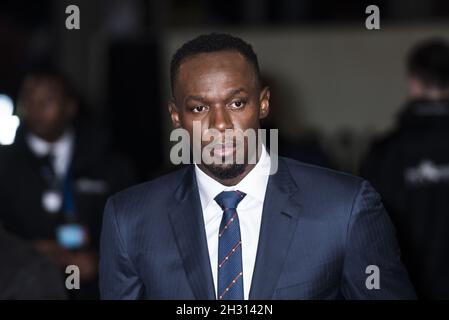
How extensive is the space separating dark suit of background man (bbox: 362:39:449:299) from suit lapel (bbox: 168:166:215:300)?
1.56m

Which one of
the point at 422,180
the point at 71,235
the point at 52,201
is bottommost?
the point at 71,235

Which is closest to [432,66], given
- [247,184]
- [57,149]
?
[57,149]

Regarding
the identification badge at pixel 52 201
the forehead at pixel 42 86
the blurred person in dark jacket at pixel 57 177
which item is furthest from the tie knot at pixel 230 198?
the forehead at pixel 42 86

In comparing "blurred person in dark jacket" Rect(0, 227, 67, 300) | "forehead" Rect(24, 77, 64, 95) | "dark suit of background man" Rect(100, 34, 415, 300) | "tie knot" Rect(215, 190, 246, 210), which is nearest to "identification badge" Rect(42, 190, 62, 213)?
"forehead" Rect(24, 77, 64, 95)

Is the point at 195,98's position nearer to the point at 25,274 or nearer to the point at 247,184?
the point at 247,184

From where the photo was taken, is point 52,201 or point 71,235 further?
point 52,201

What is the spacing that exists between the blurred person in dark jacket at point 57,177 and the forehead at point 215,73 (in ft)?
6.51

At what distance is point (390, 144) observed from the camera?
131 inches

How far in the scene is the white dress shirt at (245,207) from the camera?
1709 millimetres

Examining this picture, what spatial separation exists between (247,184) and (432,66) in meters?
1.87

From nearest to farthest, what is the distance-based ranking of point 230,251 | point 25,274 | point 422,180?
point 230,251, point 25,274, point 422,180

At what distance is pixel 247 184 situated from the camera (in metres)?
1.74

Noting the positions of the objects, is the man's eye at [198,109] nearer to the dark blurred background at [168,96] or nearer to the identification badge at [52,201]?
the dark blurred background at [168,96]
